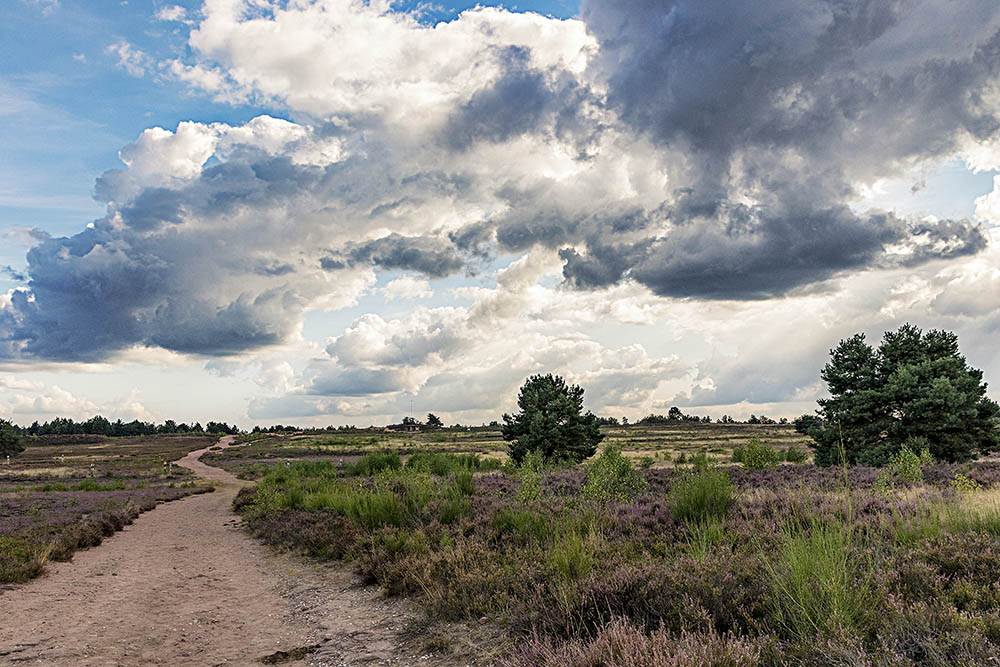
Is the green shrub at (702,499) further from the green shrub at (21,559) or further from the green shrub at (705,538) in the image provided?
the green shrub at (21,559)

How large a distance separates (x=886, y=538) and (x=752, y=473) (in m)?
12.9

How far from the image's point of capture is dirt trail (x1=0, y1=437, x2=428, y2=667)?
7723 mm

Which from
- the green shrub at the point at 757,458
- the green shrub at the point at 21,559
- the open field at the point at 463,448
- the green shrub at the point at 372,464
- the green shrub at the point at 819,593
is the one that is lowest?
the open field at the point at 463,448

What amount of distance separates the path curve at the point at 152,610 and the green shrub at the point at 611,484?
23.6 feet

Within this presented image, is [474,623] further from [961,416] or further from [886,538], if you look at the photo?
[961,416]

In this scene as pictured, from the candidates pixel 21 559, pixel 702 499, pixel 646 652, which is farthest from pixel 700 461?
pixel 21 559

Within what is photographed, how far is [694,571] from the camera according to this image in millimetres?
6984

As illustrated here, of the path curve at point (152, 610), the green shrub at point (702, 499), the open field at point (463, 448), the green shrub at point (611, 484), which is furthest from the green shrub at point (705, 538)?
the open field at point (463, 448)

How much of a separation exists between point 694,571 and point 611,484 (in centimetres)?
1035

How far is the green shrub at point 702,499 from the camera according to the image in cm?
1152

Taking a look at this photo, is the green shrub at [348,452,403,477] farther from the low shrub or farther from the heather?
the low shrub

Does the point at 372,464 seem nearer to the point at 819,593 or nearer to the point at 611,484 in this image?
the point at 611,484

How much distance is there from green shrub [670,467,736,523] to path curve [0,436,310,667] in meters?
7.29

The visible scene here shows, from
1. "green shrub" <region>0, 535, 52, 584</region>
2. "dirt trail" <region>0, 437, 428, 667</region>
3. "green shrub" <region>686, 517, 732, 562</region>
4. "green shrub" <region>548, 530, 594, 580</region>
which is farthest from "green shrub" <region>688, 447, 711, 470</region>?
"green shrub" <region>0, 535, 52, 584</region>
